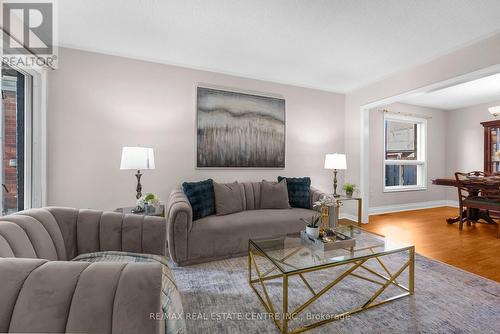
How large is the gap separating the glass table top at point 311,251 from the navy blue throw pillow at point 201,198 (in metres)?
0.96

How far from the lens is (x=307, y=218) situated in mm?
2893

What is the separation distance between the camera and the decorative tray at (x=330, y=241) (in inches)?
74.2

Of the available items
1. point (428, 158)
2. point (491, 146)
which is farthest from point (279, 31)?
point (491, 146)

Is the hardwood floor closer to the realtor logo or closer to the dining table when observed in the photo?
the dining table

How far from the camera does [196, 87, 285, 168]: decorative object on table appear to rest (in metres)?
3.43

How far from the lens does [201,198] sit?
2809mm

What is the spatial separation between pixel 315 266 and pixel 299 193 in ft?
6.04

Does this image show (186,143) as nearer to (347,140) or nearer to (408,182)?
(347,140)

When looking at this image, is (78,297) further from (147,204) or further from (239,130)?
(239,130)

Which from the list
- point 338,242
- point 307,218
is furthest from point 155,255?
point 307,218

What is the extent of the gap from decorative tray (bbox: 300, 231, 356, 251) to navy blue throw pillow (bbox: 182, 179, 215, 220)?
4.04 ft

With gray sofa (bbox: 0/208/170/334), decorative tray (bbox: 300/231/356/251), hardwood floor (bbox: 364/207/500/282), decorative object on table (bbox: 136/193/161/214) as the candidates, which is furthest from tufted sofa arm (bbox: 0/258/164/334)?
hardwood floor (bbox: 364/207/500/282)

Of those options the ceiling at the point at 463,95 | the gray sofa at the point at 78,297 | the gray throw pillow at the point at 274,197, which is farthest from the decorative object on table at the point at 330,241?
the ceiling at the point at 463,95

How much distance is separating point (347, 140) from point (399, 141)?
6.04 ft
